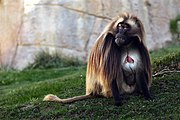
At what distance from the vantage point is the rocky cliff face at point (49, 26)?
16.7 metres

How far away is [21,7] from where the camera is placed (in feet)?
56.0

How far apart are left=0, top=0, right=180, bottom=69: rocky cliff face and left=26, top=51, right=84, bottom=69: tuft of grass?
6.6 inches

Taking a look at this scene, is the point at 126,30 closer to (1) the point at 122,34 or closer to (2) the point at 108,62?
(1) the point at 122,34

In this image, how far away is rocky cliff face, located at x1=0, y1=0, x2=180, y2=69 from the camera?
54.9ft

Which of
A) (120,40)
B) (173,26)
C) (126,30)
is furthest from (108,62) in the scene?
(173,26)

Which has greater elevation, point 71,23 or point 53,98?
point 71,23

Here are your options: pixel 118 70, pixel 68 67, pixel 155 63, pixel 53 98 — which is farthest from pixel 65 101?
pixel 68 67

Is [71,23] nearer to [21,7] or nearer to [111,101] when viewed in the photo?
[21,7]

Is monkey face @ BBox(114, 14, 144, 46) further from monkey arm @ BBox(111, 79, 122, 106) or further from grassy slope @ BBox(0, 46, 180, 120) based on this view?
grassy slope @ BBox(0, 46, 180, 120)

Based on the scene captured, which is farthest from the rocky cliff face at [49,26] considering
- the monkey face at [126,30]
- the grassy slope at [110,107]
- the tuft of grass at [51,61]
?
the monkey face at [126,30]

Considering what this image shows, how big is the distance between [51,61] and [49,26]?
106 centimetres

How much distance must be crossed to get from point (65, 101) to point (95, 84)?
1.75ft

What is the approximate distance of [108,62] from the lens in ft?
25.5

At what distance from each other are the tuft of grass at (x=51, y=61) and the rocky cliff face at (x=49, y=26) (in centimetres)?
Result: 17
